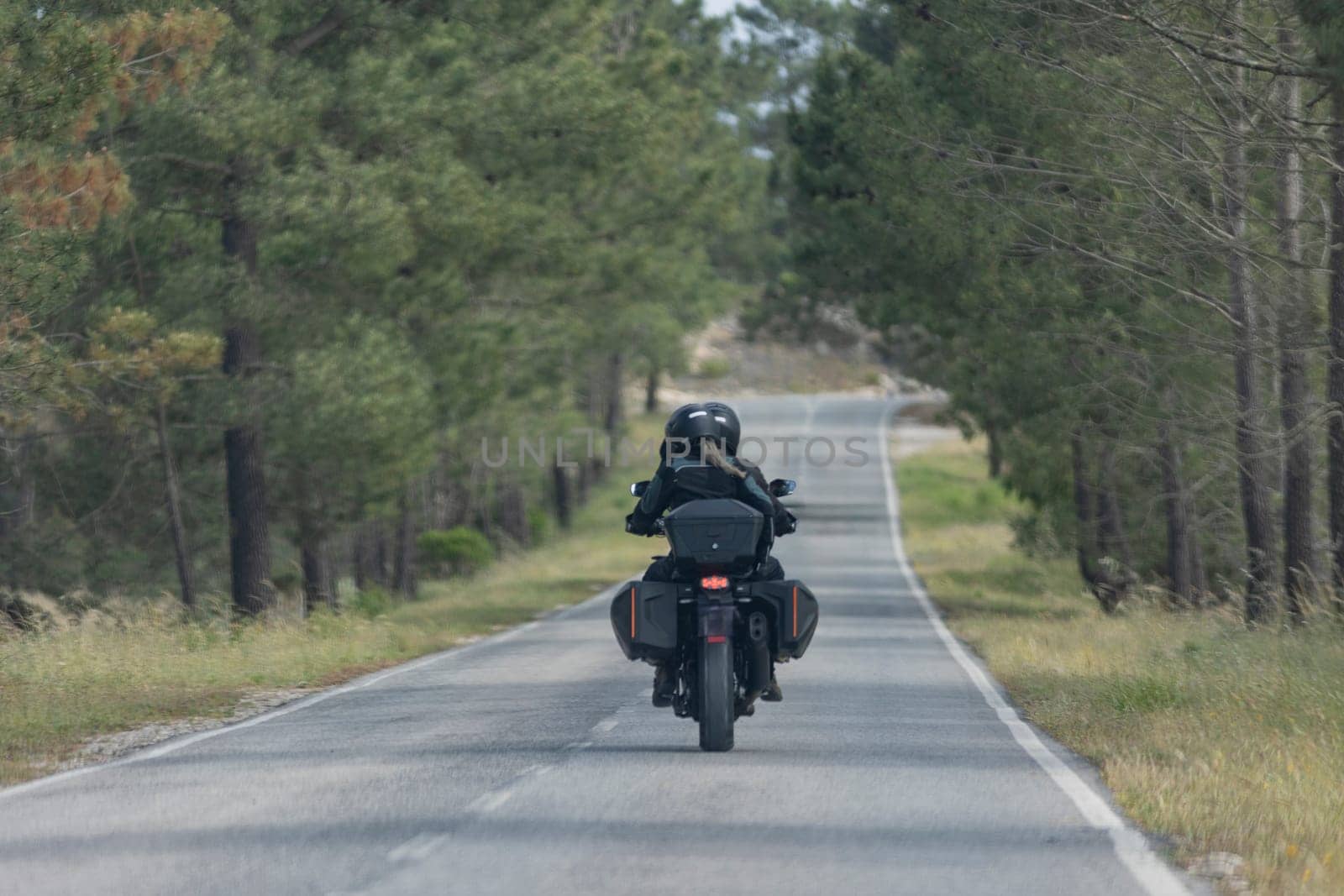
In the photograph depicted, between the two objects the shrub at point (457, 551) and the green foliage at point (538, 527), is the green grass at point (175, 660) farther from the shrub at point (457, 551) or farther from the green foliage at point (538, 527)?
the green foliage at point (538, 527)

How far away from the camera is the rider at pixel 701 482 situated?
11.4 m

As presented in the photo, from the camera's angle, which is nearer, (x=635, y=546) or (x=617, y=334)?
(x=635, y=546)

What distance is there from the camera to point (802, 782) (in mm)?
10328

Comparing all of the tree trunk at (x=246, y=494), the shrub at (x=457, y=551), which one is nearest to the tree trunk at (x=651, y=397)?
the shrub at (x=457, y=551)

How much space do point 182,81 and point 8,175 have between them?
3.02m

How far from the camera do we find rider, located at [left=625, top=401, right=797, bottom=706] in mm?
11422

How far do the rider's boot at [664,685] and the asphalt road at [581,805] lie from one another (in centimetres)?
32

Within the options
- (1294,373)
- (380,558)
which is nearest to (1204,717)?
(1294,373)

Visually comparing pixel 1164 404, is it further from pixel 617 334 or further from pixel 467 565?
pixel 617 334

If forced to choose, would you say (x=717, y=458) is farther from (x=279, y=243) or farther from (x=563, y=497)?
(x=563, y=497)

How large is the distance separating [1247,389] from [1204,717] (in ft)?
28.2

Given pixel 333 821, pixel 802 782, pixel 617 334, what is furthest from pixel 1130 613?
pixel 617 334

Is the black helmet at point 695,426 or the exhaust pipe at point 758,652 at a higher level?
the black helmet at point 695,426

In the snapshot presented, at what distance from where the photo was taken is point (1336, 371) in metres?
18.2
